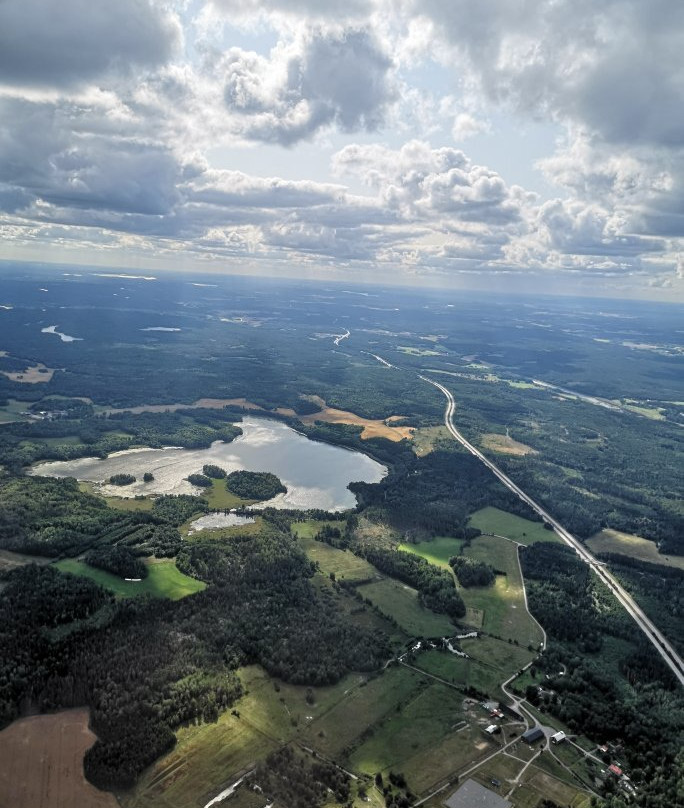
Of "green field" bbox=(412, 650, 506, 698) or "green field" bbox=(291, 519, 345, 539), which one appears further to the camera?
"green field" bbox=(291, 519, 345, 539)

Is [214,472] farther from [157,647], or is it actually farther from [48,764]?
[48,764]

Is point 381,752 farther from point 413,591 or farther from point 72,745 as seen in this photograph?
point 413,591

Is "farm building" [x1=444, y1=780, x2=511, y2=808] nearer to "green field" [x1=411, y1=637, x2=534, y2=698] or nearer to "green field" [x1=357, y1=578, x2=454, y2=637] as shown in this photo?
"green field" [x1=411, y1=637, x2=534, y2=698]

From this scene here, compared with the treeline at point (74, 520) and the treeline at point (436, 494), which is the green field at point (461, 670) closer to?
the treeline at point (436, 494)

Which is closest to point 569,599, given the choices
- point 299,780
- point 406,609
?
point 406,609

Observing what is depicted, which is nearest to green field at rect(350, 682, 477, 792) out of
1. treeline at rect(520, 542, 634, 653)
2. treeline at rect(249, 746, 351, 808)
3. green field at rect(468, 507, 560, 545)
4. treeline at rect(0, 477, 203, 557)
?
treeline at rect(249, 746, 351, 808)

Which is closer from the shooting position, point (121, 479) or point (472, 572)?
point (472, 572)
